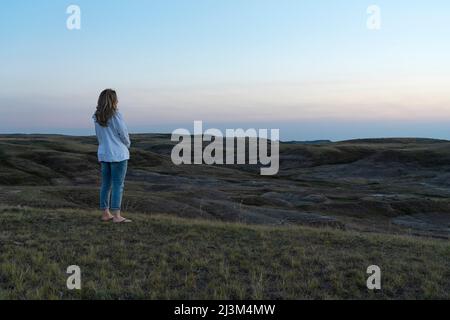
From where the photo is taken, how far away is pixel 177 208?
30391 millimetres

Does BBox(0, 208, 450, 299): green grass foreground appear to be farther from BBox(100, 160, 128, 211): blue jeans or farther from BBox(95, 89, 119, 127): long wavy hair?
BBox(95, 89, 119, 127): long wavy hair

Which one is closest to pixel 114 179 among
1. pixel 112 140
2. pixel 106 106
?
pixel 112 140

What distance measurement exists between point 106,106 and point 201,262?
4651mm

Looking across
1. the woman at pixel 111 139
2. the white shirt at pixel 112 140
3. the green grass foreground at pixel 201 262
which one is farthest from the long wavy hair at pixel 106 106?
the green grass foreground at pixel 201 262

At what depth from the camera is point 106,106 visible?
11508mm

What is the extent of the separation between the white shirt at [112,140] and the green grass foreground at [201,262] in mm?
1844

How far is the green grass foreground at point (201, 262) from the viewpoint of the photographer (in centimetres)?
775

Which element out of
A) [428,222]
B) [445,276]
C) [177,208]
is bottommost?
[428,222]

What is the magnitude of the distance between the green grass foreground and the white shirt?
184 centimetres

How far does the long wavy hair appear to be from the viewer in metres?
11.5

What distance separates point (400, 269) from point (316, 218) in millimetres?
22791
